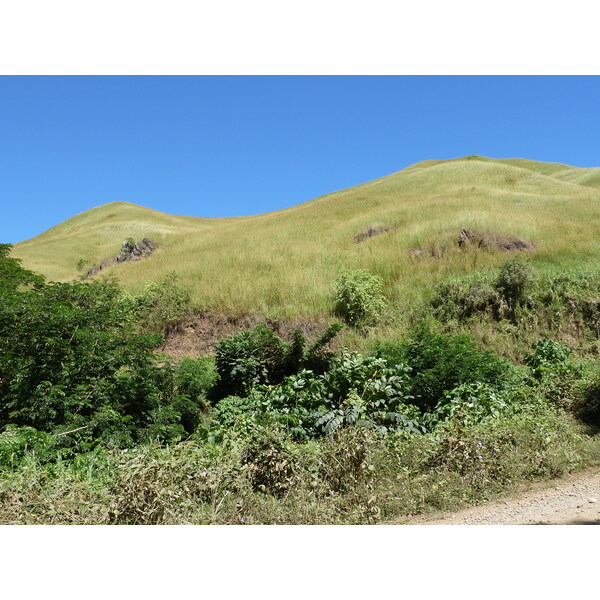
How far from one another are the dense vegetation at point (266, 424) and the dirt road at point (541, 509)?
189mm

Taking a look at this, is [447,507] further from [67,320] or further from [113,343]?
[67,320]

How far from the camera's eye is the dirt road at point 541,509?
3762 mm

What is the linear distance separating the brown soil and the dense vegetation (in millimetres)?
2475

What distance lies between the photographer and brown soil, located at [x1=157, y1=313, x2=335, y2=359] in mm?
12000

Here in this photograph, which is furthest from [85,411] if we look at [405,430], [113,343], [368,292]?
[368,292]

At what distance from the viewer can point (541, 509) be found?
403cm

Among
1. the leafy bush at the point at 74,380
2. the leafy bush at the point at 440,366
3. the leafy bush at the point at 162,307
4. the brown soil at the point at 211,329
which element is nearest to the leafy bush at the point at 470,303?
the brown soil at the point at 211,329

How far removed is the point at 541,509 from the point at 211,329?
33.6ft

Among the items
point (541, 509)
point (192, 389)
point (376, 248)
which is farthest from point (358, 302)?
point (541, 509)

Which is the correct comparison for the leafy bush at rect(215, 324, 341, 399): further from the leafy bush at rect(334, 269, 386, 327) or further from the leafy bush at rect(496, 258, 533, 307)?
the leafy bush at rect(496, 258, 533, 307)

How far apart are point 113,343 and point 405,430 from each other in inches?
180

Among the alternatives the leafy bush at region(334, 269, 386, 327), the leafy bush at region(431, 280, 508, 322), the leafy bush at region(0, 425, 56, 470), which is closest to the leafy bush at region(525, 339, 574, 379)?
the leafy bush at region(431, 280, 508, 322)

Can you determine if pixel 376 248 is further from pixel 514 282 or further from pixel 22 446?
pixel 22 446

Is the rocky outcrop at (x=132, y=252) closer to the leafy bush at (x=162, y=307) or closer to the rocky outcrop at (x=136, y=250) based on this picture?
the rocky outcrop at (x=136, y=250)
